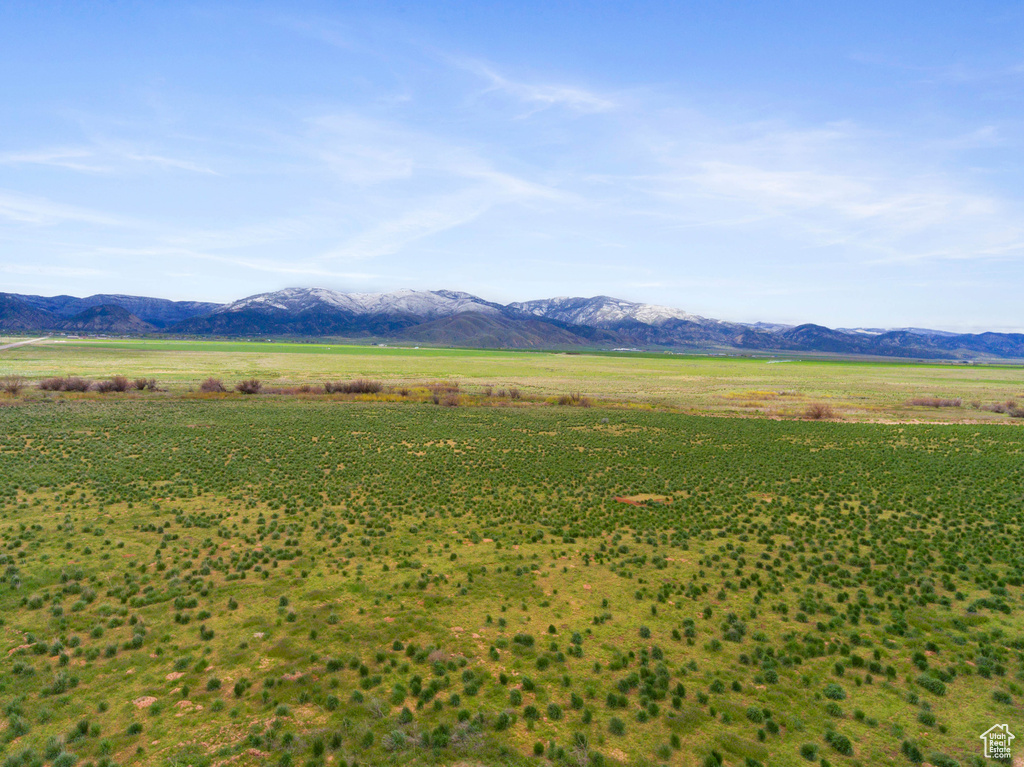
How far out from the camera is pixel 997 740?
905 centimetres

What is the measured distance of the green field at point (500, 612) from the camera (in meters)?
9.08

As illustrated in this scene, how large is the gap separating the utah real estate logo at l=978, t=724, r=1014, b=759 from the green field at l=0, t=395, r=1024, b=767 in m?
0.18

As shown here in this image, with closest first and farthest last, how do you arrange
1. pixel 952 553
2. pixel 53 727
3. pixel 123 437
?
pixel 53 727
pixel 952 553
pixel 123 437

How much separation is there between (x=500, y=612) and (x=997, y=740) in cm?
1059

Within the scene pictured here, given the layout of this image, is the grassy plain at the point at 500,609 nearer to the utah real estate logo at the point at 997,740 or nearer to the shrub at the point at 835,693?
the shrub at the point at 835,693

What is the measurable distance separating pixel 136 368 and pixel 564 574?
115463mm

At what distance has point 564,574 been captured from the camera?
16234 mm

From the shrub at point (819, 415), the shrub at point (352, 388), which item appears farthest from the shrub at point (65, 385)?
the shrub at point (819, 415)

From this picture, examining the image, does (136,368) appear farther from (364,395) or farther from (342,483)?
(342,483)

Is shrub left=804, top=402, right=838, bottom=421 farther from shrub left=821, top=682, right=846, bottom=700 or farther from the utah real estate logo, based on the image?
shrub left=821, top=682, right=846, bottom=700

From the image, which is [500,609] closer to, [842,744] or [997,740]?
[842,744]

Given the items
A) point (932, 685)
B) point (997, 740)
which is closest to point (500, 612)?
point (932, 685)

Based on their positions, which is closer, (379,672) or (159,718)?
(159,718)

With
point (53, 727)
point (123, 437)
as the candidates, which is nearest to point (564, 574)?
point (53, 727)
